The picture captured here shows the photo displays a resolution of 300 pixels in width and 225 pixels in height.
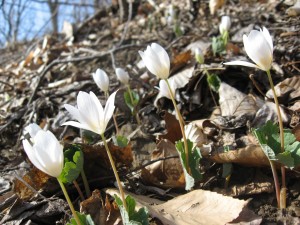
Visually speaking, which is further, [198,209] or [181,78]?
[181,78]

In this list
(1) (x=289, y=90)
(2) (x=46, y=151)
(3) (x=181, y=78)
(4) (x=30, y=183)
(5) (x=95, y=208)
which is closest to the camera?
(2) (x=46, y=151)

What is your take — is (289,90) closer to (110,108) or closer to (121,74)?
(121,74)

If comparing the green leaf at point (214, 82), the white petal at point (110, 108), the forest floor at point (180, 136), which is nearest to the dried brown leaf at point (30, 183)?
the forest floor at point (180, 136)

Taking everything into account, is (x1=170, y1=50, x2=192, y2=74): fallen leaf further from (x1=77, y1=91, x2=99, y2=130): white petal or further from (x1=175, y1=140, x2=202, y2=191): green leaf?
(x1=77, y1=91, x2=99, y2=130): white petal

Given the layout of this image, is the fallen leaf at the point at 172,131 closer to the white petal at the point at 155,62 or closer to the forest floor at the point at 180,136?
the forest floor at the point at 180,136

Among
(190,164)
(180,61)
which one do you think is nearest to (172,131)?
(190,164)

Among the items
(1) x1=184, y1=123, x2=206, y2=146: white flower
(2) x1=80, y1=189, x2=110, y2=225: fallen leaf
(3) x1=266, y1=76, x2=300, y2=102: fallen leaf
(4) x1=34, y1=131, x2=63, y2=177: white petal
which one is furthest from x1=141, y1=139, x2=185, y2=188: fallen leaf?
(3) x1=266, y1=76, x2=300, y2=102: fallen leaf

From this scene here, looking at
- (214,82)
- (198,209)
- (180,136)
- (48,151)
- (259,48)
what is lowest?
(198,209)

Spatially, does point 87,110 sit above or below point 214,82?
above
